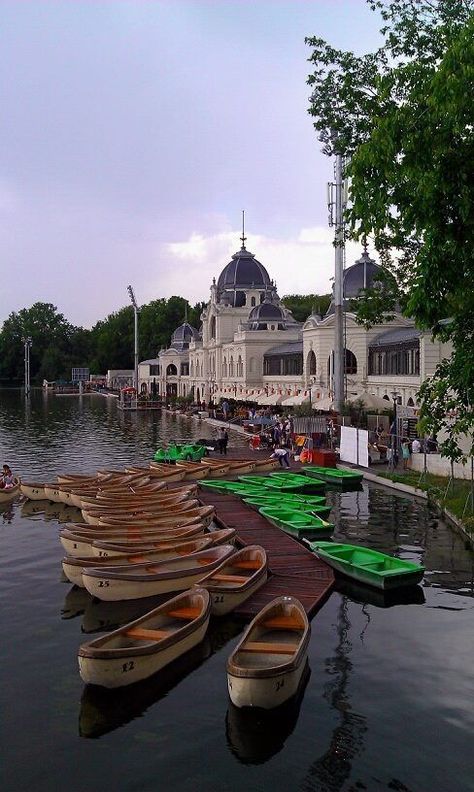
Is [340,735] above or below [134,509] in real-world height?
below

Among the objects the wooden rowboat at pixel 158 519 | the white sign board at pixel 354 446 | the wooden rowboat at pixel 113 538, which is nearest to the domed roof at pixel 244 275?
the white sign board at pixel 354 446

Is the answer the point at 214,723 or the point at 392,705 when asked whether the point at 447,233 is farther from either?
the point at 214,723

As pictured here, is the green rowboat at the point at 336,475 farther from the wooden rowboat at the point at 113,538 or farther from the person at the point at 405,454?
the wooden rowboat at the point at 113,538

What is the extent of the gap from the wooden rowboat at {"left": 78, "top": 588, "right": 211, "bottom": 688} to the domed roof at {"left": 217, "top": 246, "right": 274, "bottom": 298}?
3068 inches

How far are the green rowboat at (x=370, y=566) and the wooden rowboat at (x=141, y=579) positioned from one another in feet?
10.5

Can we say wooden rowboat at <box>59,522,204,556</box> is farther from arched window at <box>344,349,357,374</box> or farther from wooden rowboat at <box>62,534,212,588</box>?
arched window at <box>344,349,357,374</box>

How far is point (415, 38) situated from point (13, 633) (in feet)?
76.6

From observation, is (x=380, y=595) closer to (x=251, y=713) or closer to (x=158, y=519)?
(x=251, y=713)

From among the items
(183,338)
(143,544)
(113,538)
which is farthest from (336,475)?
(183,338)

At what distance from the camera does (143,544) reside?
68.2ft

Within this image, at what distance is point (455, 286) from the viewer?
1664 cm

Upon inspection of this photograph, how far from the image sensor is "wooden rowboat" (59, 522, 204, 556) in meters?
20.8

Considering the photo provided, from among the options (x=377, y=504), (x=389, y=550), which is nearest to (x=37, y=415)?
(x=377, y=504)

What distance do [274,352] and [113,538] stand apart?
2162 inches
